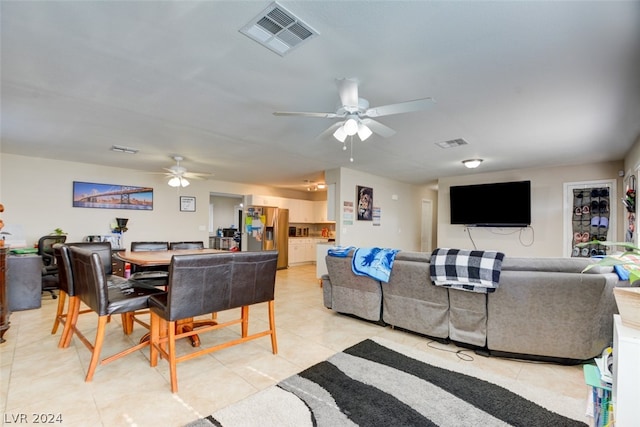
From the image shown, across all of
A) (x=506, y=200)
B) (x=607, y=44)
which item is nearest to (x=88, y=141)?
(x=607, y=44)

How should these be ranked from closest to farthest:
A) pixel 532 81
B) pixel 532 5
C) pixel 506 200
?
pixel 532 5 → pixel 532 81 → pixel 506 200

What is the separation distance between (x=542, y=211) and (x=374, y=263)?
476 centimetres

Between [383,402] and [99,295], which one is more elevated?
[99,295]

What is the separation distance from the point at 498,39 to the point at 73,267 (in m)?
3.87

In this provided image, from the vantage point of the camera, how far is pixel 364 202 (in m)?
6.64

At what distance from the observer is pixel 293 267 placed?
27.3 ft

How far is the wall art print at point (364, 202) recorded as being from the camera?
257 inches

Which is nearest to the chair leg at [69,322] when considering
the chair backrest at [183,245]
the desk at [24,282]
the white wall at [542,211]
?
the chair backrest at [183,245]

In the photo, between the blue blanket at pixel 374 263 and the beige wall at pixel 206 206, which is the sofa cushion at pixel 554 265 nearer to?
the blue blanket at pixel 374 263

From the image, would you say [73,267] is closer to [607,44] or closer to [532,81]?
[532,81]

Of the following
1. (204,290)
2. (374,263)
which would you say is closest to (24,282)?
(204,290)

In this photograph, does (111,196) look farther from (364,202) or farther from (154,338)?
(364,202)

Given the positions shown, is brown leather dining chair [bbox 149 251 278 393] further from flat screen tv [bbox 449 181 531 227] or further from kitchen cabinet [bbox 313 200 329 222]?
kitchen cabinet [bbox 313 200 329 222]

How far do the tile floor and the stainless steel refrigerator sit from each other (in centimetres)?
433
